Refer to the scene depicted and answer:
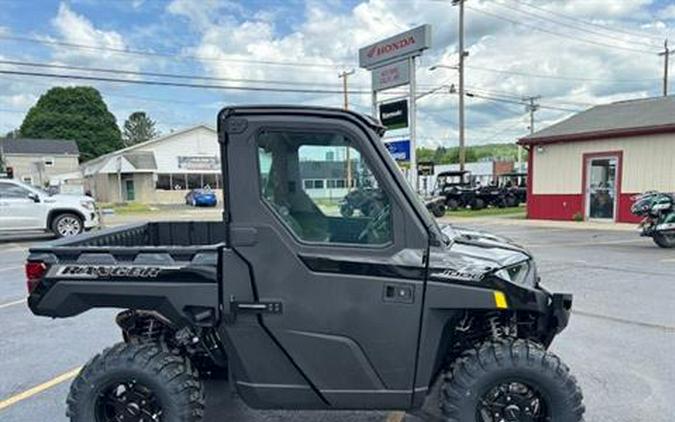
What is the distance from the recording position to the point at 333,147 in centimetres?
279

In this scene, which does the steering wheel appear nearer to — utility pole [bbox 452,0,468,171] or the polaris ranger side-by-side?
the polaris ranger side-by-side

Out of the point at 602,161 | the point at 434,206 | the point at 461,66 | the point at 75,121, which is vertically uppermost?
the point at 75,121

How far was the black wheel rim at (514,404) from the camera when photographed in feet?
9.28

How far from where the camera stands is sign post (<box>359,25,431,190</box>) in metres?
15.6

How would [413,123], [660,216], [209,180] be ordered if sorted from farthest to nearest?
[209,180] < [413,123] < [660,216]

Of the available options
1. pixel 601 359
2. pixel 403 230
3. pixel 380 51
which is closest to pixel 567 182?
pixel 380 51

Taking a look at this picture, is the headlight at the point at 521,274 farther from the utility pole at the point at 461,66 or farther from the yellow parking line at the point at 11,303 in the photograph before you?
the utility pole at the point at 461,66

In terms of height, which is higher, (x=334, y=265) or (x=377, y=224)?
(x=377, y=224)

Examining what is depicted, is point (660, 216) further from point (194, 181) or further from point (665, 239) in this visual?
point (194, 181)

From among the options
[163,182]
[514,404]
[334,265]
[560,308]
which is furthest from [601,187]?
[163,182]

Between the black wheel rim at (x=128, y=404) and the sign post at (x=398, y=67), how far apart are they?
502 inches

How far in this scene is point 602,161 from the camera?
17625mm

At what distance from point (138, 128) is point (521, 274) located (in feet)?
361

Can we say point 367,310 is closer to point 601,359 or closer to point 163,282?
point 163,282
